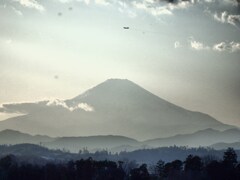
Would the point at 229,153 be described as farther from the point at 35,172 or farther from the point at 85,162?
the point at 35,172

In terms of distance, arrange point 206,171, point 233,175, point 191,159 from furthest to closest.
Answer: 1. point 191,159
2. point 206,171
3. point 233,175

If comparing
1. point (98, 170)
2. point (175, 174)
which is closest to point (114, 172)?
point (98, 170)

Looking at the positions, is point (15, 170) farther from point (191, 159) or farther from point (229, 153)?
point (229, 153)

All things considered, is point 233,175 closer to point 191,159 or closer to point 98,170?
point 191,159

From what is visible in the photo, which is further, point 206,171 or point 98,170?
point 98,170

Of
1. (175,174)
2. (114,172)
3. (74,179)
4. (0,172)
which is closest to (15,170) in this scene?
(0,172)

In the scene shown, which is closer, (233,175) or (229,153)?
(233,175)

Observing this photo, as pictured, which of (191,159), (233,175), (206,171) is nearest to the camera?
(233,175)

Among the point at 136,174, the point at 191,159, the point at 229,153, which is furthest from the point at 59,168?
the point at 229,153
